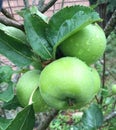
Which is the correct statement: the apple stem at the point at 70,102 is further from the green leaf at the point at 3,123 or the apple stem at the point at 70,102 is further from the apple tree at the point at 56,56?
the green leaf at the point at 3,123

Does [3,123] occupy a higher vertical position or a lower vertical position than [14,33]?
lower

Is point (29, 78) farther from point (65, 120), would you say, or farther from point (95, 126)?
point (65, 120)

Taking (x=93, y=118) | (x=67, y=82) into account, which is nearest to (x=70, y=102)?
(x=67, y=82)

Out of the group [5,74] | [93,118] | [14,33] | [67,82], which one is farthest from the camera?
[93,118]

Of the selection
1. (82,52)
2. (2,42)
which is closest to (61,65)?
(82,52)

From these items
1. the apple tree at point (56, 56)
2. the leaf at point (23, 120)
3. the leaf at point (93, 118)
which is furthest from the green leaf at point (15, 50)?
the leaf at point (93, 118)

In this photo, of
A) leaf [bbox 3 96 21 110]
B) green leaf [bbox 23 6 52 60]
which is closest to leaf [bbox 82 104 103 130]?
leaf [bbox 3 96 21 110]

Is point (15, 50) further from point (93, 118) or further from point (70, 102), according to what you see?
point (93, 118)
